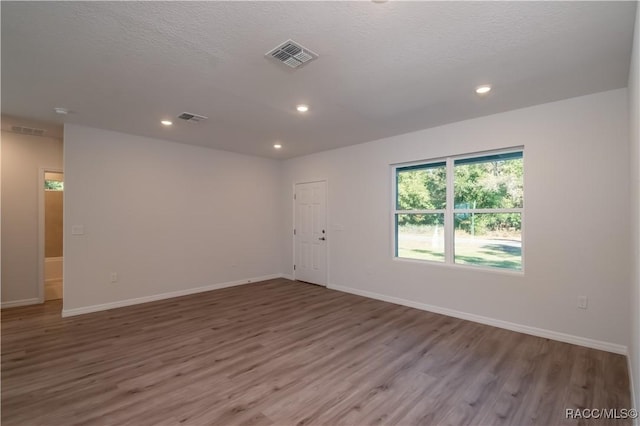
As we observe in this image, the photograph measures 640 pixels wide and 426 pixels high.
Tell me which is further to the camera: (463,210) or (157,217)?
(157,217)

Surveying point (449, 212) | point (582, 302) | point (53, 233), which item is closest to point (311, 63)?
point (449, 212)

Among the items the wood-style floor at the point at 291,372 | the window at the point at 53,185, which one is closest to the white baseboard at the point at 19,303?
the wood-style floor at the point at 291,372

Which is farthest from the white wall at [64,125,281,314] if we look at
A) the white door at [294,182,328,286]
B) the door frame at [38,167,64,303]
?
the door frame at [38,167,64,303]

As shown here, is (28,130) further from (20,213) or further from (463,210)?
(463,210)

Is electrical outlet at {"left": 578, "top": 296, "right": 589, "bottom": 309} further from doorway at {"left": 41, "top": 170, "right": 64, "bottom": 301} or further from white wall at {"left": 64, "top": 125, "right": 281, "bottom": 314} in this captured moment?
doorway at {"left": 41, "top": 170, "right": 64, "bottom": 301}

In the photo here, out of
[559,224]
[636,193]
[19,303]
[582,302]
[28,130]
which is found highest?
[28,130]

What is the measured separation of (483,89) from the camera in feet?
9.75

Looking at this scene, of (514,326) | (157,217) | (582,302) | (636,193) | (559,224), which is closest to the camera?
(636,193)

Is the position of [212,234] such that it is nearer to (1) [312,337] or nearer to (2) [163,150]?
(2) [163,150]

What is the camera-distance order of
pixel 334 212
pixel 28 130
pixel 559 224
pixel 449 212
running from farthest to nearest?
1. pixel 334 212
2. pixel 28 130
3. pixel 449 212
4. pixel 559 224

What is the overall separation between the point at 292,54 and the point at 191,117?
83.6 inches

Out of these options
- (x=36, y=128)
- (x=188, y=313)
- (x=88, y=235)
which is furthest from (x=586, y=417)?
(x=36, y=128)

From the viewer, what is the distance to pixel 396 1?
1.76 m

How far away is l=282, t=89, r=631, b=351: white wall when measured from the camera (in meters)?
2.98
